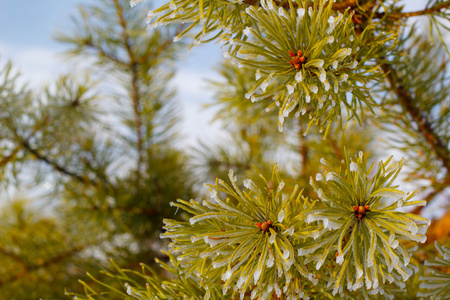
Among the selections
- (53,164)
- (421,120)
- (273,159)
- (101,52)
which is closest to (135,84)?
(101,52)

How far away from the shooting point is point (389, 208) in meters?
0.22

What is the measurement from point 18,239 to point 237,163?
1.37ft

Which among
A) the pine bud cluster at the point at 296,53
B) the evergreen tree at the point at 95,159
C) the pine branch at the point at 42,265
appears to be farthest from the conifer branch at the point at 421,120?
the pine branch at the point at 42,265

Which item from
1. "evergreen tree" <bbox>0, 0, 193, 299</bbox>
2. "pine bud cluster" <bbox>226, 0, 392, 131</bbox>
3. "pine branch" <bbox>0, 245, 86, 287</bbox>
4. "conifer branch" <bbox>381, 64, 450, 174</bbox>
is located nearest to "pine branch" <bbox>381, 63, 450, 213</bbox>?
"conifer branch" <bbox>381, 64, 450, 174</bbox>

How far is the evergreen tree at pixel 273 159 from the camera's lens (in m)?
0.23

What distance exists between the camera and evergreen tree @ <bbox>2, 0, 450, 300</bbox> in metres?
0.23

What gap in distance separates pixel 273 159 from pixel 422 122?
0.37 meters

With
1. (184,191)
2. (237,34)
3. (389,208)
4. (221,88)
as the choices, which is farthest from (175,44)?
(389,208)

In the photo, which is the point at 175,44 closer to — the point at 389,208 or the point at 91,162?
the point at 91,162

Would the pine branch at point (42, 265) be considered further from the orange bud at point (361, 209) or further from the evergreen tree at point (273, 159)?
the orange bud at point (361, 209)

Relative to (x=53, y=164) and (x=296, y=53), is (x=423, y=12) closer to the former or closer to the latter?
(x=296, y=53)

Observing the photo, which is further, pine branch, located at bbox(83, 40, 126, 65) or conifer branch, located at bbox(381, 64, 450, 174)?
pine branch, located at bbox(83, 40, 126, 65)

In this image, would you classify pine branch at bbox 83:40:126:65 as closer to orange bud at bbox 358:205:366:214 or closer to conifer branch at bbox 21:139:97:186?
conifer branch at bbox 21:139:97:186

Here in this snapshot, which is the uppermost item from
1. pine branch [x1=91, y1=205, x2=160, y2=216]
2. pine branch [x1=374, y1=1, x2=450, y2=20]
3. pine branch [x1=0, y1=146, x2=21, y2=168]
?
pine branch [x1=374, y1=1, x2=450, y2=20]
